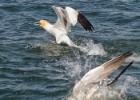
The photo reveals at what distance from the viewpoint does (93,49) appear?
1399cm

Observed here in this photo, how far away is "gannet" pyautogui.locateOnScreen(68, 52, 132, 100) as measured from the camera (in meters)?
9.45

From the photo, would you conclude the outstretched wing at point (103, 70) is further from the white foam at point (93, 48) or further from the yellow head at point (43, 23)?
the yellow head at point (43, 23)

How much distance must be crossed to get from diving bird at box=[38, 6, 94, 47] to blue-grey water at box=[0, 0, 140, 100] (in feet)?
0.77

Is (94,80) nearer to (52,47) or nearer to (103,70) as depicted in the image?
(103,70)

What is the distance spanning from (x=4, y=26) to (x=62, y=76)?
4.40 metres

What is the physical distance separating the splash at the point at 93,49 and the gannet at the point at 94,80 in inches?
125

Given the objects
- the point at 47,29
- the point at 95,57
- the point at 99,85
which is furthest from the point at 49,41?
the point at 99,85

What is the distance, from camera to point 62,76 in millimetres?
11875

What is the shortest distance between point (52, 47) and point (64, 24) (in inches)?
51.2

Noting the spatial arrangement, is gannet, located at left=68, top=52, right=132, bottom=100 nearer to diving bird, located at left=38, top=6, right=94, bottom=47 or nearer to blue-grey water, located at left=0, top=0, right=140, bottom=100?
blue-grey water, located at left=0, top=0, right=140, bottom=100

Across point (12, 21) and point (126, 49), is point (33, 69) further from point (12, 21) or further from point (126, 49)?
point (12, 21)

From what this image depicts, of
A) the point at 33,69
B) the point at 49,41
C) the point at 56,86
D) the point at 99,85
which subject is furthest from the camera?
the point at 49,41

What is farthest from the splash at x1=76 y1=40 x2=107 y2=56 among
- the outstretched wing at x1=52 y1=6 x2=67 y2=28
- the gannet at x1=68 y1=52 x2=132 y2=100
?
the gannet at x1=68 y1=52 x2=132 y2=100

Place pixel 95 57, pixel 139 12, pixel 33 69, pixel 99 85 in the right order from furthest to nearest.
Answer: pixel 139 12
pixel 95 57
pixel 33 69
pixel 99 85
